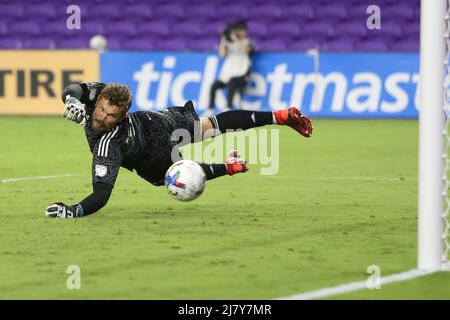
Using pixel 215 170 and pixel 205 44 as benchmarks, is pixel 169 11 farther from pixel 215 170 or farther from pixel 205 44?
pixel 215 170

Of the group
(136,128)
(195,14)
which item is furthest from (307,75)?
(136,128)

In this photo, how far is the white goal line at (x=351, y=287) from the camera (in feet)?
17.7

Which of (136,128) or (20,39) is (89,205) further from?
(20,39)

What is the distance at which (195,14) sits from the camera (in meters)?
21.3

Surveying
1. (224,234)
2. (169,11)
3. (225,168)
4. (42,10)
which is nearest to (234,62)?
(169,11)

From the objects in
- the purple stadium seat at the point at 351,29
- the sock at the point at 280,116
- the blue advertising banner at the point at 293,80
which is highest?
the purple stadium seat at the point at 351,29

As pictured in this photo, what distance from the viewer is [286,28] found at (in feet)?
68.7

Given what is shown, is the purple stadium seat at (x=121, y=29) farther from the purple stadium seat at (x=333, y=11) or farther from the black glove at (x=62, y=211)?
the black glove at (x=62, y=211)

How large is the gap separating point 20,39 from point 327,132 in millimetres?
7931

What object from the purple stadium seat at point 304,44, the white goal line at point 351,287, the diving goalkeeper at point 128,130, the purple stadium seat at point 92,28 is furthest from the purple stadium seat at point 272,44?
the white goal line at point 351,287

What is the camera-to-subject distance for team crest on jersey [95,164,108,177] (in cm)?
817

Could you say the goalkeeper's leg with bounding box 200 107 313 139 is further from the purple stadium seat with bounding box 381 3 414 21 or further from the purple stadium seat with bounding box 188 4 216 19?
the purple stadium seat with bounding box 188 4 216 19

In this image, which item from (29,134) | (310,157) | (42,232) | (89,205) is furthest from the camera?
(29,134)

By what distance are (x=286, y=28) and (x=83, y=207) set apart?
44.1 ft
